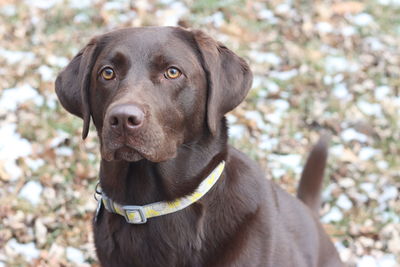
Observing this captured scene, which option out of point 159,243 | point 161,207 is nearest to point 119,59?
point 161,207

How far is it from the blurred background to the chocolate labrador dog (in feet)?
4.54

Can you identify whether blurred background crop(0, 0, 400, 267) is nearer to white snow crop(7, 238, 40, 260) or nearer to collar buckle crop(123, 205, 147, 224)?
white snow crop(7, 238, 40, 260)

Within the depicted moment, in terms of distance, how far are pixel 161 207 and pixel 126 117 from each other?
57cm

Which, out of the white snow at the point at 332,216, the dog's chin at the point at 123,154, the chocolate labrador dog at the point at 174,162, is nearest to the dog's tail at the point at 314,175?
the white snow at the point at 332,216

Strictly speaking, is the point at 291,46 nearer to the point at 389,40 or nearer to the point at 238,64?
the point at 389,40

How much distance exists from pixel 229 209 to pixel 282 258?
42cm

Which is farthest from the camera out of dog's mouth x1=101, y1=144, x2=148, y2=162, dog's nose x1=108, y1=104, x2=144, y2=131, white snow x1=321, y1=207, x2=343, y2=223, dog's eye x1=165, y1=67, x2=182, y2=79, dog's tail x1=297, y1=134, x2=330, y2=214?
white snow x1=321, y1=207, x2=343, y2=223

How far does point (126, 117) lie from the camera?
264 centimetres

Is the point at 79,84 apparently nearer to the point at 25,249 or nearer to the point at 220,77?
the point at 220,77

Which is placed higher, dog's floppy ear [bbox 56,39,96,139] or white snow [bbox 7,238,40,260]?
dog's floppy ear [bbox 56,39,96,139]

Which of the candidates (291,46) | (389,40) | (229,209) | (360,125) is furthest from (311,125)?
(229,209)

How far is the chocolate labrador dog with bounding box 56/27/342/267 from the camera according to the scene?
9.43ft

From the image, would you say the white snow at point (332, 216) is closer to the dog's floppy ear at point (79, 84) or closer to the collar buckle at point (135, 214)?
the collar buckle at point (135, 214)

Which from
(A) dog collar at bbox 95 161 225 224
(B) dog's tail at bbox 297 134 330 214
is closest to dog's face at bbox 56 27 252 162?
(A) dog collar at bbox 95 161 225 224
